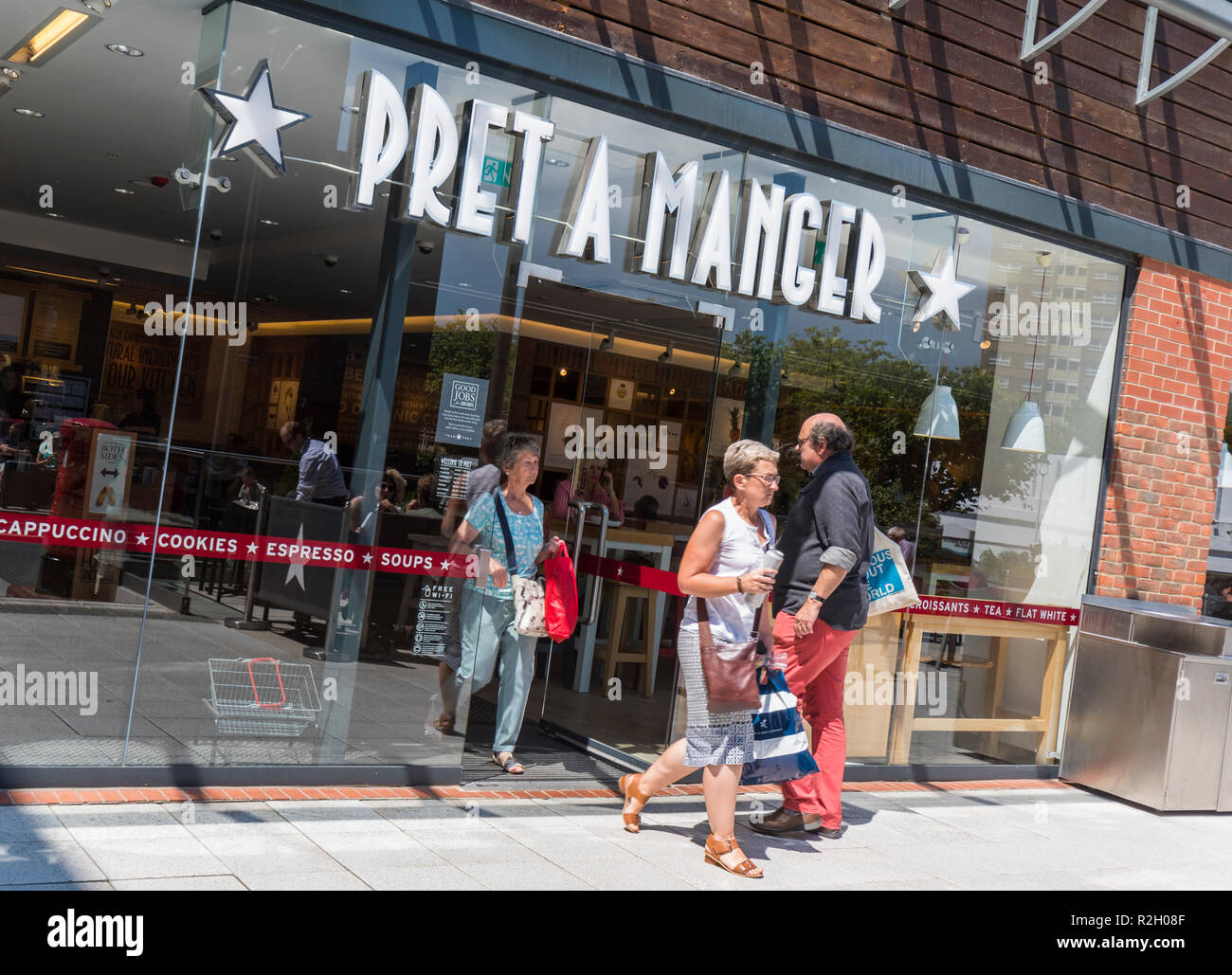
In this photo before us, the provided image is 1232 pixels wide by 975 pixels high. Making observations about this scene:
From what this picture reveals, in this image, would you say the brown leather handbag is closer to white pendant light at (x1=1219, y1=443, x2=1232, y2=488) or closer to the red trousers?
the red trousers

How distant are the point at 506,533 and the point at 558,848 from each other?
4.99ft

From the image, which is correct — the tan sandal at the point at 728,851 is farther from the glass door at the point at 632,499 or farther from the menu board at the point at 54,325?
the menu board at the point at 54,325

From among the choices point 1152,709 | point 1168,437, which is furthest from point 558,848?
point 1168,437

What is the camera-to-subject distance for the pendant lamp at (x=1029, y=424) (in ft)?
23.7

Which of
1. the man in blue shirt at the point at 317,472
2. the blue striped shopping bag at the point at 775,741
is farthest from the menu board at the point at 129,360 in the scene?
the blue striped shopping bag at the point at 775,741

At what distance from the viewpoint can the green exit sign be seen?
515 cm

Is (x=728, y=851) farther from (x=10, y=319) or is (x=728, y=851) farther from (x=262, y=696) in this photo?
(x=10, y=319)

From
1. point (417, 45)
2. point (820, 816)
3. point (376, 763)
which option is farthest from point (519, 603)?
point (417, 45)

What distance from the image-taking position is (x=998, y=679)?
7.17m

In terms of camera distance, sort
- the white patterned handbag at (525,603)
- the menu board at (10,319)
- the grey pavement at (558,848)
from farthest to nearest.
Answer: the menu board at (10,319)
the white patterned handbag at (525,603)
the grey pavement at (558,848)

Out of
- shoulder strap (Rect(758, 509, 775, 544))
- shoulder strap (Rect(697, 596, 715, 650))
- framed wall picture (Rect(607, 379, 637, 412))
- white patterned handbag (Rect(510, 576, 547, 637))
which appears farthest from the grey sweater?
framed wall picture (Rect(607, 379, 637, 412))

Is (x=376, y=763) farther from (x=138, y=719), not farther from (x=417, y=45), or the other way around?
(x=417, y=45)

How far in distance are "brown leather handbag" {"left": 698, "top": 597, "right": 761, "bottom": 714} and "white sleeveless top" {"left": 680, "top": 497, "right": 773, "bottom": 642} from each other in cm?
4

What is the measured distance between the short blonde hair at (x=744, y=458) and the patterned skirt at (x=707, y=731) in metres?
0.66
